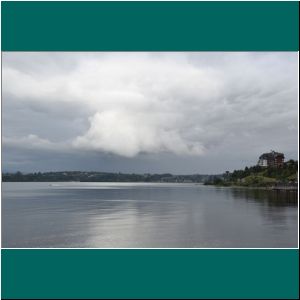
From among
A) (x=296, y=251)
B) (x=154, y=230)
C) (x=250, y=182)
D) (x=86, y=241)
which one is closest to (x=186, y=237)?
(x=154, y=230)

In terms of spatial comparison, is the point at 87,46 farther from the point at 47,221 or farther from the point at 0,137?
the point at 47,221

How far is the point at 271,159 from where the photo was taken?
8019 cm

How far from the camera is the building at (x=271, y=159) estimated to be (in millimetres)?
77750

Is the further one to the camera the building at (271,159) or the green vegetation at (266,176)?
the building at (271,159)

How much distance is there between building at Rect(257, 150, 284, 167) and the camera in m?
77.8

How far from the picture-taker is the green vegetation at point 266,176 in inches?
2469

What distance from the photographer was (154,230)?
48.8 feet

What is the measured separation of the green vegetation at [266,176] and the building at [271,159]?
171 inches

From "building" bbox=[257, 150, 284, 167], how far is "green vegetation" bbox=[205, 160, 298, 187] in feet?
14.2

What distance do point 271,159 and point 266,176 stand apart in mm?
11254

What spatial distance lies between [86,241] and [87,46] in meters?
8.10

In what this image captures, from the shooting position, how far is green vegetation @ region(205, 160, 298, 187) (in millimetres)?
62719

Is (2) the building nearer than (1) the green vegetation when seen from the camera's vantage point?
No

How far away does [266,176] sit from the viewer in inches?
2761
